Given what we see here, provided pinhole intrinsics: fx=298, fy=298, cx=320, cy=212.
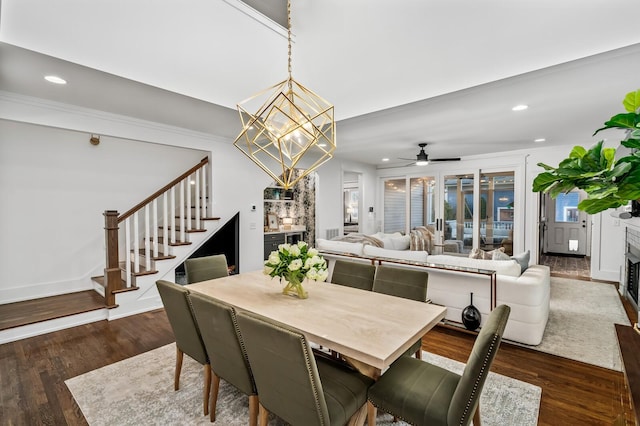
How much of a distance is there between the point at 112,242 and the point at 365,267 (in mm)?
3276

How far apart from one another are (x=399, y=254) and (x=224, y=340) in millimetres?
2592

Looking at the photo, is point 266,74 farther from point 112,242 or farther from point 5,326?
point 5,326

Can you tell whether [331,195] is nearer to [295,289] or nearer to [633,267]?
[295,289]

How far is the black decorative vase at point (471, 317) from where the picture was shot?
3.11 meters

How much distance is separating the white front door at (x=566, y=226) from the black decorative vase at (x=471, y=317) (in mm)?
6382

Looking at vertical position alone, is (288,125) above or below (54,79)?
below

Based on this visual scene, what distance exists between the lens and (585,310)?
3.89m

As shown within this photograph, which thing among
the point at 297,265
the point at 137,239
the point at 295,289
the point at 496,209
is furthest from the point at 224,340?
the point at 496,209

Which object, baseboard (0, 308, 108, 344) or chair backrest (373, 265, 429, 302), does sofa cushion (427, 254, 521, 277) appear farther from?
baseboard (0, 308, 108, 344)

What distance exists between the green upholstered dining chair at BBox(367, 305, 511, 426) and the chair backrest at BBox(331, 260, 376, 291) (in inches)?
36.2

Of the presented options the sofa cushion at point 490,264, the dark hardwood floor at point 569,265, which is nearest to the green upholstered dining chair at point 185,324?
the sofa cushion at point 490,264

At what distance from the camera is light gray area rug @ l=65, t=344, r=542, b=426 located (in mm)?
1979

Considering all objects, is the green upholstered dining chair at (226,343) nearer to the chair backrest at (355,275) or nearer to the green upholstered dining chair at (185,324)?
the green upholstered dining chair at (185,324)

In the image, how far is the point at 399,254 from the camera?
3.75 meters
